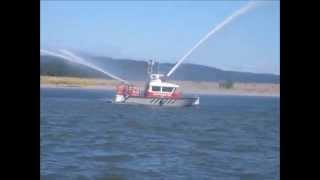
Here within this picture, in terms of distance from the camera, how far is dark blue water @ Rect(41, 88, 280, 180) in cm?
813

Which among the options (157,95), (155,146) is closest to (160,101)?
(157,95)

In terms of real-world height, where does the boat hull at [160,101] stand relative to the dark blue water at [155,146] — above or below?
above

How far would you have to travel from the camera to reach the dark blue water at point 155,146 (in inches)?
320

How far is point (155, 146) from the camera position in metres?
11.2

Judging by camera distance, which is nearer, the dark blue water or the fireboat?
the dark blue water

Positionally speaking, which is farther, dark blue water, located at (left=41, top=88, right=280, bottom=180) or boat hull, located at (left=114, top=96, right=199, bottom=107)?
boat hull, located at (left=114, top=96, right=199, bottom=107)

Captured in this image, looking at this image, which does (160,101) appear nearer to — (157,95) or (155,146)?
(157,95)

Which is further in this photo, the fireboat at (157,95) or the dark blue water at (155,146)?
the fireboat at (157,95)

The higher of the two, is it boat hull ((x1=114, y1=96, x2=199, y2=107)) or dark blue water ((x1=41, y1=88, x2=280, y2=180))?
boat hull ((x1=114, y1=96, x2=199, y2=107))
